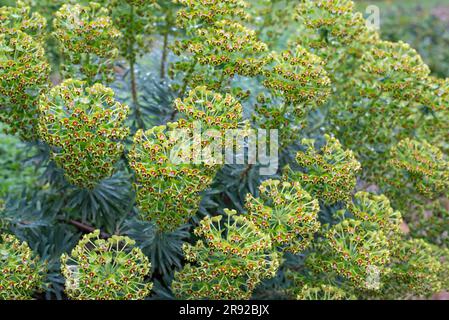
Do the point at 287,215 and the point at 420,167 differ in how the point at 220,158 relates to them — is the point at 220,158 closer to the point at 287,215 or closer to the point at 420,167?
the point at 287,215

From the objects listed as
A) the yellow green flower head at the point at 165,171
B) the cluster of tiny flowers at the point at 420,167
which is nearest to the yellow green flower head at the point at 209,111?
the yellow green flower head at the point at 165,171

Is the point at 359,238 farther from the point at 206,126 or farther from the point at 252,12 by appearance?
the point at 252,12

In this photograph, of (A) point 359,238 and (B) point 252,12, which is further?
(B) point 252,12

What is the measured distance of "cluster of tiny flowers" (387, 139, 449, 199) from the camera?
12.3ft

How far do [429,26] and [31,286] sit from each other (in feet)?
30.7

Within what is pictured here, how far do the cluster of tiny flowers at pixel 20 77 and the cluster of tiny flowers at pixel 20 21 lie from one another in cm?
11

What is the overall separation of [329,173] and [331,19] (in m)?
1.14

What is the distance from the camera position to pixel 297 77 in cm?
322

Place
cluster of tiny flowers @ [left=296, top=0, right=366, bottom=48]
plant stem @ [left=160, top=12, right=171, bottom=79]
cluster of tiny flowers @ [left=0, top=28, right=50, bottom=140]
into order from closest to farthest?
cluster of tiny flowers @ [left=0, top=28, right=50, bottom=140] → cluster of tiny flowers @ [left=296, top=0, right=366, bottom=48] → plant stem @ [left=160, top=12, right=171, bottom=79]

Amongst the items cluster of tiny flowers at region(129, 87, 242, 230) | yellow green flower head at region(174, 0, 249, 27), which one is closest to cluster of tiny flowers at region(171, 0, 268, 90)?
yellow green flower head at region(174, 0, 249, 27)

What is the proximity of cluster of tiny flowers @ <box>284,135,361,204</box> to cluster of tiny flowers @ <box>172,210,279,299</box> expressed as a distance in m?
0.50

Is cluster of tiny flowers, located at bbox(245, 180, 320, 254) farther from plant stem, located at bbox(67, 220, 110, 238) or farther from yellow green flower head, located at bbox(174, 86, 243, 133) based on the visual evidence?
plant stem, located at bbox(67, 220, 110, 238)
